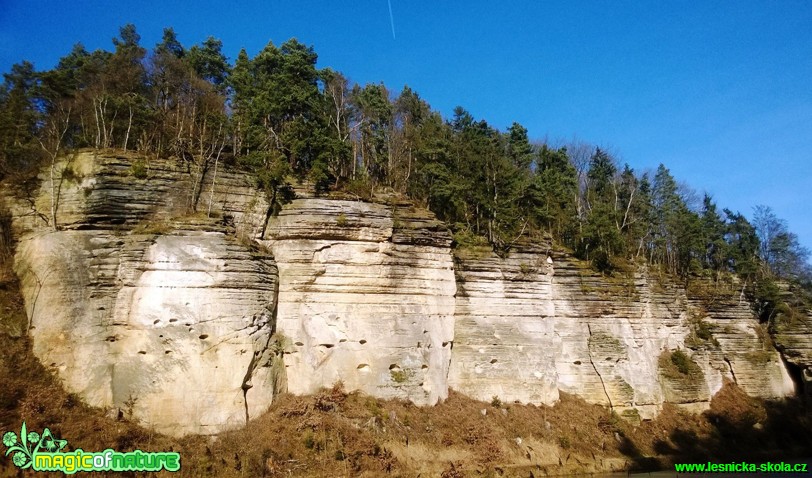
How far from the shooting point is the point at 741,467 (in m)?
24.9

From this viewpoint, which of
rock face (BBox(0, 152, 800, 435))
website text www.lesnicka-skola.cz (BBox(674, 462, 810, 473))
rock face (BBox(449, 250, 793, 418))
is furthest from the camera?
website text www.lesnicka-skola.cz (BBox(674, 462, 810, 473))

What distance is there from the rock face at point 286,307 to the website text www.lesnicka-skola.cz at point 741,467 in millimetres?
3210

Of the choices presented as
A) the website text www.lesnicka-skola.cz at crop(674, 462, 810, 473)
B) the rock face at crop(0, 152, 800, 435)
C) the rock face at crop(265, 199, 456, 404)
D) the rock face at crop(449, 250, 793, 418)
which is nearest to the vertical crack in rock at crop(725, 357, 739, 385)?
the rock face at crop(449, 250, 793, 418)

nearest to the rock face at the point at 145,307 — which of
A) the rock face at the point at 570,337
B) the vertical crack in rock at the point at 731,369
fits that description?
the rock face at the point at 570,337

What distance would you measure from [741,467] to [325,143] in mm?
27107

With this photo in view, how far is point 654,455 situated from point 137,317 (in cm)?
2456

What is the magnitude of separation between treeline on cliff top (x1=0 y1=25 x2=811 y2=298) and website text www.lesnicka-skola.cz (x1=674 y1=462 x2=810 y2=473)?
11.1 meters

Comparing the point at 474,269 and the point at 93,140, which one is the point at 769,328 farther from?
the point at 93,140

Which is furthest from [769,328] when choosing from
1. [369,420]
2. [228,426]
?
[228,426]

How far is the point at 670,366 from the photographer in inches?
1141

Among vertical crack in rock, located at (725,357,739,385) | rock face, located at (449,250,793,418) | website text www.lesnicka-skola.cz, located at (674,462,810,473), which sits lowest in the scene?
website text www.lesnicka-skola.cz, located at (674,462,810,473)

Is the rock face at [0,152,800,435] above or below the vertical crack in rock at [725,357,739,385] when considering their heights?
above

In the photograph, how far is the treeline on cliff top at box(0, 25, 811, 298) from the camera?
75.6ft

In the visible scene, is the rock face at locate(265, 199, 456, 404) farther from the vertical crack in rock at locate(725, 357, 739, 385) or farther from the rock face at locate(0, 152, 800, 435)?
the vertical crack in rock at locate(725, 357, 739, 385)
